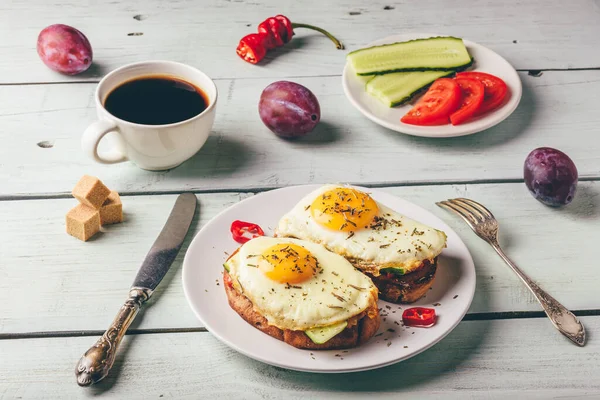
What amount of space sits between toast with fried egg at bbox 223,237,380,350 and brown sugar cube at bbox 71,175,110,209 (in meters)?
0.51

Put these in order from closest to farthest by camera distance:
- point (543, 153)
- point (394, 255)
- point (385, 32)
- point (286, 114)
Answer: point (394, 255)
point (543, 153)
point (286, 114)
point (385, 32)

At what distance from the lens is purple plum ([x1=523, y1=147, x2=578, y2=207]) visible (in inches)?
83.9

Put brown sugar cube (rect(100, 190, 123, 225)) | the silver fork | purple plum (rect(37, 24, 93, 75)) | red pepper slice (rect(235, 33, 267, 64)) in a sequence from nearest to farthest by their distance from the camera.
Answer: the silver fork < brown sugar cube (rect(100, 190, 123, 225)) < purple plum (rect(37, 24, 93, 75)) < red pepper slice (rect(235, 33, 267, 64))

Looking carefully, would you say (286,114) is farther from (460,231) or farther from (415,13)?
(415,13)

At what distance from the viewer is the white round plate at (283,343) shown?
157 centimetres

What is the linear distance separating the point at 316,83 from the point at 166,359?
136cm

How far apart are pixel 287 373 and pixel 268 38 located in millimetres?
1566

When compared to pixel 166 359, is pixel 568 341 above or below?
above

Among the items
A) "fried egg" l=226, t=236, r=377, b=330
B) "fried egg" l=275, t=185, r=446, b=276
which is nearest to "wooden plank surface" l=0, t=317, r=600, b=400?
"fried egg" l=226, t=236, r=377, b=330

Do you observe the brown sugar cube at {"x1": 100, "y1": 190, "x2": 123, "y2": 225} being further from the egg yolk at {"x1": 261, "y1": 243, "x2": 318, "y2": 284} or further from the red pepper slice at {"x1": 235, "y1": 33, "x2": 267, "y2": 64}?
the red pepper slice at {"x1": 235, "y1": 33, "x2": 267, "y2": 64}

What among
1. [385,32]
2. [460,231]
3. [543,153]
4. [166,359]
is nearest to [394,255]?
[460,231]

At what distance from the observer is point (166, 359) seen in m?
1.69

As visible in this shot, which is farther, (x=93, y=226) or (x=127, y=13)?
(x=127, y=13)

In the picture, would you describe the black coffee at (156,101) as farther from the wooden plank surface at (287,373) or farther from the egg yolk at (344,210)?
the wooden plank surface at (287,373)
